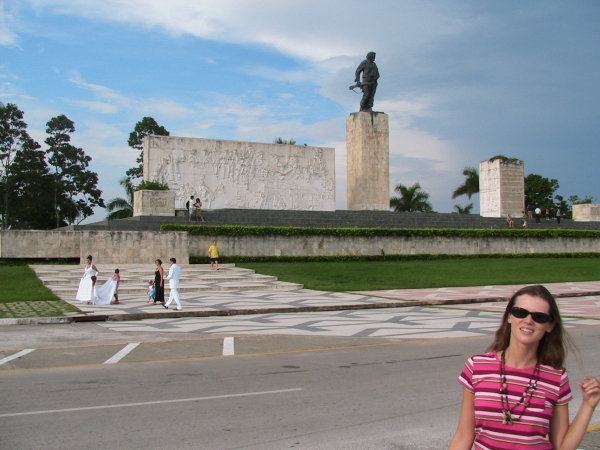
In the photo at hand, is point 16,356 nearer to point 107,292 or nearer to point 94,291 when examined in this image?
point 94,291

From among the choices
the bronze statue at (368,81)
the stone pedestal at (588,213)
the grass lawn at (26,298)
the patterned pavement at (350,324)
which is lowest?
the patterned pavement at (350,324)

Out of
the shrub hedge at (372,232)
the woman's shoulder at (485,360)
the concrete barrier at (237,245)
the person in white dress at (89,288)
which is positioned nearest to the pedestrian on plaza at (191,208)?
the shrub hedge at (372,232)

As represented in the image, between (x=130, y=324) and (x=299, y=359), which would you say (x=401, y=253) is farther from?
(x=299, y=359)

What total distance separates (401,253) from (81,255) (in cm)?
1277

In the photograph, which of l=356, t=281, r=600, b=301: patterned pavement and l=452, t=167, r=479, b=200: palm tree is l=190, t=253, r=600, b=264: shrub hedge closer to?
l=356, t=281, r=600, b=301: patterned pavement

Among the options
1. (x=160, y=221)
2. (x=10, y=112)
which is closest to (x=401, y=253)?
(x=160, y=221)

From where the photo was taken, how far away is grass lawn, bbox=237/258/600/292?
65.0 ft

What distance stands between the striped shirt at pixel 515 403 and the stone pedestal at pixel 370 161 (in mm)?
30025

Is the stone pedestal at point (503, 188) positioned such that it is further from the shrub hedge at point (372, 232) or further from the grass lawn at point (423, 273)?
the grass lawn at point (423, 273)

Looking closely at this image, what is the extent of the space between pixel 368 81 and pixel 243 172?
7.64 meters

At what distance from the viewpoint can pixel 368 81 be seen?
32.6 meters

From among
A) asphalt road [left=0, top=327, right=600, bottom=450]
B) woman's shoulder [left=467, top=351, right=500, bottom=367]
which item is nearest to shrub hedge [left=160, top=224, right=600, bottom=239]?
asphalt road [left=0, top=327, right=600, bottom=450]

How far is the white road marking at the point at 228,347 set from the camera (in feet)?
26.7

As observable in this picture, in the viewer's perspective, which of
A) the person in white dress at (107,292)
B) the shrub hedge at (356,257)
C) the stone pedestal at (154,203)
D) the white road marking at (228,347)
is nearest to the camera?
the white road marking at (228,347)
